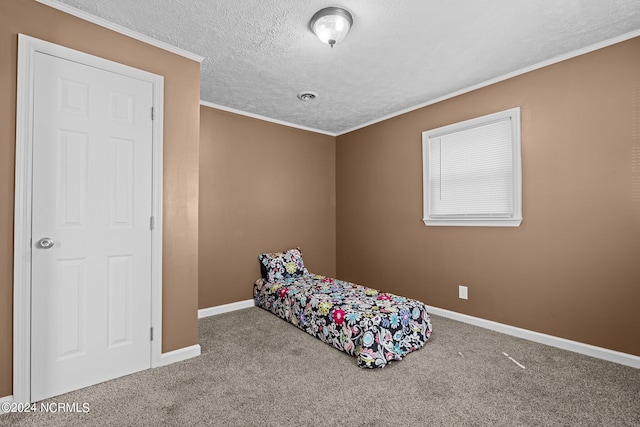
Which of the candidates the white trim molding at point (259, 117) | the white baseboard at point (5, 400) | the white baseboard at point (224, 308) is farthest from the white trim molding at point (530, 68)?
the white baseboard at point (5, 400)

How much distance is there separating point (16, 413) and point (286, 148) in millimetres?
3670

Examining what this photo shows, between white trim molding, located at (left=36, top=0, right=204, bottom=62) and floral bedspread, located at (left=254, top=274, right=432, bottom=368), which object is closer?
white trim molding, located at (left=36, top=0, right=204, bottom=62)

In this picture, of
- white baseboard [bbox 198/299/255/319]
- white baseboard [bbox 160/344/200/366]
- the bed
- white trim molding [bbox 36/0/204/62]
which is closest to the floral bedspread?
the bed

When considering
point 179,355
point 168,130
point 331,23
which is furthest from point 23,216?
point 331,23

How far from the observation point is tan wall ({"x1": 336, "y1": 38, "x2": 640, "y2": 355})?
2375mm

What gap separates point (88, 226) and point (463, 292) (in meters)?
3.52

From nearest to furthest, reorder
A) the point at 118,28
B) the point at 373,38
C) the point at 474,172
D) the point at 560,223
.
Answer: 1. the point at 118,28
2. the point at 373,38
3. the point at 560,223
4. the point at 474,172

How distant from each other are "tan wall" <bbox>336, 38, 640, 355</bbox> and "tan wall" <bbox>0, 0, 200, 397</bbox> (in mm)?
2629

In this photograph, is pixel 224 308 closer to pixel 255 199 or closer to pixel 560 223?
pixel 255 199

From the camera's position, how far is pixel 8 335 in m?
1.82

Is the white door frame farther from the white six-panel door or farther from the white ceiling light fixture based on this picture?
the white ceiling light fixture

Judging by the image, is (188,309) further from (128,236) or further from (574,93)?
(574,93)

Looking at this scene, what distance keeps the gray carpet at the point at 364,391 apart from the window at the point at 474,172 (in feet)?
4.27

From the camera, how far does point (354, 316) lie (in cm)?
255
